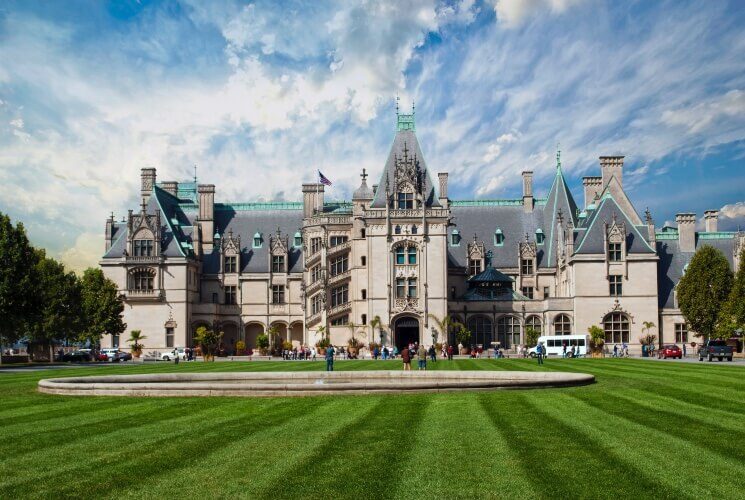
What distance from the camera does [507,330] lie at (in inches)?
3191

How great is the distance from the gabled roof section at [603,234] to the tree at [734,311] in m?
12.7

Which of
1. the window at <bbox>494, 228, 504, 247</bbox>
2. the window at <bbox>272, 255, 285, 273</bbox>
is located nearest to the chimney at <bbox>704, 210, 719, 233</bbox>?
the window at <bbox>494, 228, 504, 247</bbox>

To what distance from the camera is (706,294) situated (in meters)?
71.5

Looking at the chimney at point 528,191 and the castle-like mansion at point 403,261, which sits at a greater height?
the chimney at point 528,191

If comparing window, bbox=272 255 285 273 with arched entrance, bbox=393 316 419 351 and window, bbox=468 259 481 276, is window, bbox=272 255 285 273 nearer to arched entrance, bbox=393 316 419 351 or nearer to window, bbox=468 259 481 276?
arched entrance, bbox=393 316 419 351

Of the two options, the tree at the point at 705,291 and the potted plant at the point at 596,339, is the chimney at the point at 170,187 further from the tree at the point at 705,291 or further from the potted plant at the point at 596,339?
the tree at the point at 705,291

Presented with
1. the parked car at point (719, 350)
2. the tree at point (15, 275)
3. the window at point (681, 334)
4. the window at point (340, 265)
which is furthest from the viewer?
the window at point (340, 265)

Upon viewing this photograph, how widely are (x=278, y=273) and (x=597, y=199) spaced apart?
37.5 meters

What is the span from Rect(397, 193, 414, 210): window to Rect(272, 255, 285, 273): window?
65.5ft

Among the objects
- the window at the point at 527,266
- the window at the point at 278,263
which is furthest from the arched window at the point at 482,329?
the window at the point at 278,263

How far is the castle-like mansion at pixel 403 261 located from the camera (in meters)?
77.2

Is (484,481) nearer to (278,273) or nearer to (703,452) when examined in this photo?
(703,452)

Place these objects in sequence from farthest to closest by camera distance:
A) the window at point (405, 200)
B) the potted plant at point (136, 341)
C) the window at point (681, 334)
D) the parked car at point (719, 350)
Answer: the window at point (681, 334) → the potted plant at point (136, 341) → the window at point (405, 200) → the parked car at point (719, 350)

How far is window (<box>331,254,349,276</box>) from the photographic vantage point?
267 feet
